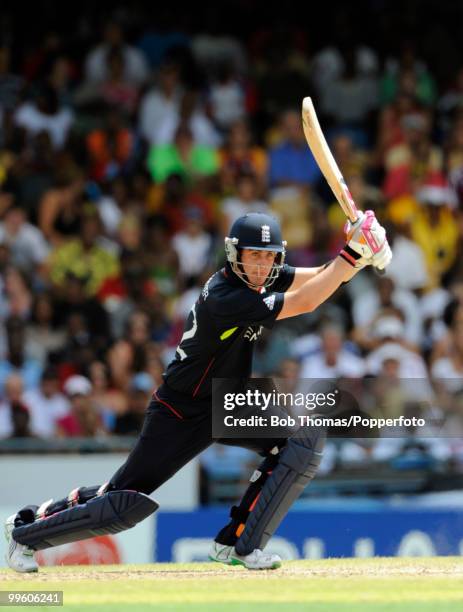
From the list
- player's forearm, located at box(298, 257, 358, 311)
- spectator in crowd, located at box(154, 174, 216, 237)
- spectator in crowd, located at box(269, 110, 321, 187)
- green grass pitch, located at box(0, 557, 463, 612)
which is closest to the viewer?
green grass pitch, located at box(0, 557, 463, 612)

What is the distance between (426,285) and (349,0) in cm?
446

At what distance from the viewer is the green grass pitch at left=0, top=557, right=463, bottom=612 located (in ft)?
19.2

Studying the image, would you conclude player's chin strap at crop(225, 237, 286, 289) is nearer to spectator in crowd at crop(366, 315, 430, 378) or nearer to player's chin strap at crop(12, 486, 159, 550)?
player's chin strap at crop(12, 486, 159, 550)

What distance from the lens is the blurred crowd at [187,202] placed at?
1191 cm

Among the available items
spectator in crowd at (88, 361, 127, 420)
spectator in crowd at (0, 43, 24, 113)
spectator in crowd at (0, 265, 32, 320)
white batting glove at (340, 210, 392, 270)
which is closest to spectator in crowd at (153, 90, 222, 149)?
spectator in crowd at (0, 43, 24, 113)

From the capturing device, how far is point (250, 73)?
15.1 metres

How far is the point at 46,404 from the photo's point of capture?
11.7 meters

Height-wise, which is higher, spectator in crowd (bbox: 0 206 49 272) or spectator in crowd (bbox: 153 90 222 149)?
spectator in crowd (bbox: 153 90 222 149)

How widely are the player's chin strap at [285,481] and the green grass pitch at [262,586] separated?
0.75 feet

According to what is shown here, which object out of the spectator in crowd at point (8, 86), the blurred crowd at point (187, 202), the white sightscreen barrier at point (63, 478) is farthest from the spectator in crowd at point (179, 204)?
the white sightscreen barrier at point (63, 478)

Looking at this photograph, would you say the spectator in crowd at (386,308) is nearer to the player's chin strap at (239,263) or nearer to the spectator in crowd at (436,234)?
the spectator in crowd at (436,234)

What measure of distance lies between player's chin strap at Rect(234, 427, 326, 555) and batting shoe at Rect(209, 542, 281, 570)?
0.22ft

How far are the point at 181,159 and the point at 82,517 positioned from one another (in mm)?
7547

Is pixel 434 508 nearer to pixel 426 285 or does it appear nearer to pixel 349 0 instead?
pixel 426 285
